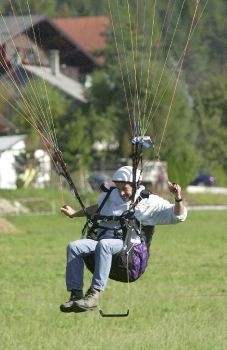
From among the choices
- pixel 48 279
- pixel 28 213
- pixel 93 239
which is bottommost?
pixel 28 213

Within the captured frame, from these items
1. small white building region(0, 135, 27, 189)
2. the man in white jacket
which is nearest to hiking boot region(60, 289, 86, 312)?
the man in white jacket

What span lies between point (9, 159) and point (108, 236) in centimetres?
3490

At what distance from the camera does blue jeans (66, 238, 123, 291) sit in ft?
26.8

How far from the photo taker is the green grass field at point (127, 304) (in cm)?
973

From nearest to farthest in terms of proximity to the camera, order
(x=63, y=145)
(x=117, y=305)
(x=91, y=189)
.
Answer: (x=117, y=305) → (x=91, y=189) → (x=63, y=145)

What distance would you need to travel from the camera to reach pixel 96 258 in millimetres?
8188

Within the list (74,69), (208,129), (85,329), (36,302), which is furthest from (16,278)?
(74,69)

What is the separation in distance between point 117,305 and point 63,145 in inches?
1498

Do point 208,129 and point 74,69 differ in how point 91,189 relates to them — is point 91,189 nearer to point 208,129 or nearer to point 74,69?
point 208,129

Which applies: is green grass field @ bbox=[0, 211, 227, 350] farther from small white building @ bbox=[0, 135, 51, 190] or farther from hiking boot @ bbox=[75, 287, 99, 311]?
small white building @ bbox=[0, 135, 51, 190]

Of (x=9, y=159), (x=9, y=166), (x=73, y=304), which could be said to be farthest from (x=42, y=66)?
(x=73, y=304)

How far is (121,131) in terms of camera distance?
183ft

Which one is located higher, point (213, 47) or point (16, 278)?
point (213, 47)

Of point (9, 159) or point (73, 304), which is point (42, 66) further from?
point (73, 304)
